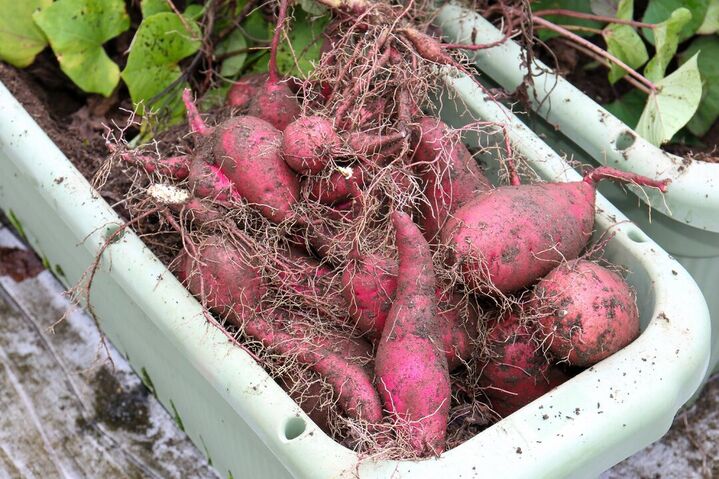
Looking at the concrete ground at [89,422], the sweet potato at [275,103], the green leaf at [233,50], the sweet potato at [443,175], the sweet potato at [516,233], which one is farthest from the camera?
the green leaf at [233,50]

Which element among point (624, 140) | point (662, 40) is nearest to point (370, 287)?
point (624, 140)

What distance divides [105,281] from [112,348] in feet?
1.01

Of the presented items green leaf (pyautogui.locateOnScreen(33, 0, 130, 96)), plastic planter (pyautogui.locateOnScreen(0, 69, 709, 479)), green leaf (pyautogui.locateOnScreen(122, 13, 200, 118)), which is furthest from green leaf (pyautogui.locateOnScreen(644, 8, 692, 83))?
green leaf (pyautogui.locateOnScreen(33, 0, 130, 96))

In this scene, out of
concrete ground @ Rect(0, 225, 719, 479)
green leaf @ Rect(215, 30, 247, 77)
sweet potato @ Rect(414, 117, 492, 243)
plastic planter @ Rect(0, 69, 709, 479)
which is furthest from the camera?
green leaf @ Rect(215, 30, 247, 77)

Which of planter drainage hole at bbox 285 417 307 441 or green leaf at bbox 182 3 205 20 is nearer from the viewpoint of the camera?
planter drainage hole at bbox 285 417 307 441

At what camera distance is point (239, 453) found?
3.09 ft

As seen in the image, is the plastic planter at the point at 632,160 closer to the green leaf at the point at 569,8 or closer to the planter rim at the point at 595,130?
the planter rim at the point at 595,130

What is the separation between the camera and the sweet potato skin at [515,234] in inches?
34.2

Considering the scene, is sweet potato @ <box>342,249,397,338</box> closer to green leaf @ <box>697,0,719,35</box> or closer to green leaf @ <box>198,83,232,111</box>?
green leaf @ <box>198,83,232,111</box>

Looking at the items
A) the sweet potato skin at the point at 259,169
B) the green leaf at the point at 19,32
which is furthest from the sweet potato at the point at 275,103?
the green leaf at the point at 19,32

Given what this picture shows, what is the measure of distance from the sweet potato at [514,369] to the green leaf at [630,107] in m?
0.56

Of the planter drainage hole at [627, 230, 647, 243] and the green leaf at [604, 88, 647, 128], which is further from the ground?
the planter drainage hole at [627, 230, 647, 243]

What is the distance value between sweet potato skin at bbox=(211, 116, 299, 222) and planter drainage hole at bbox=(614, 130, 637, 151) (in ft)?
1.37

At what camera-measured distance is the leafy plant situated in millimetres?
1114
